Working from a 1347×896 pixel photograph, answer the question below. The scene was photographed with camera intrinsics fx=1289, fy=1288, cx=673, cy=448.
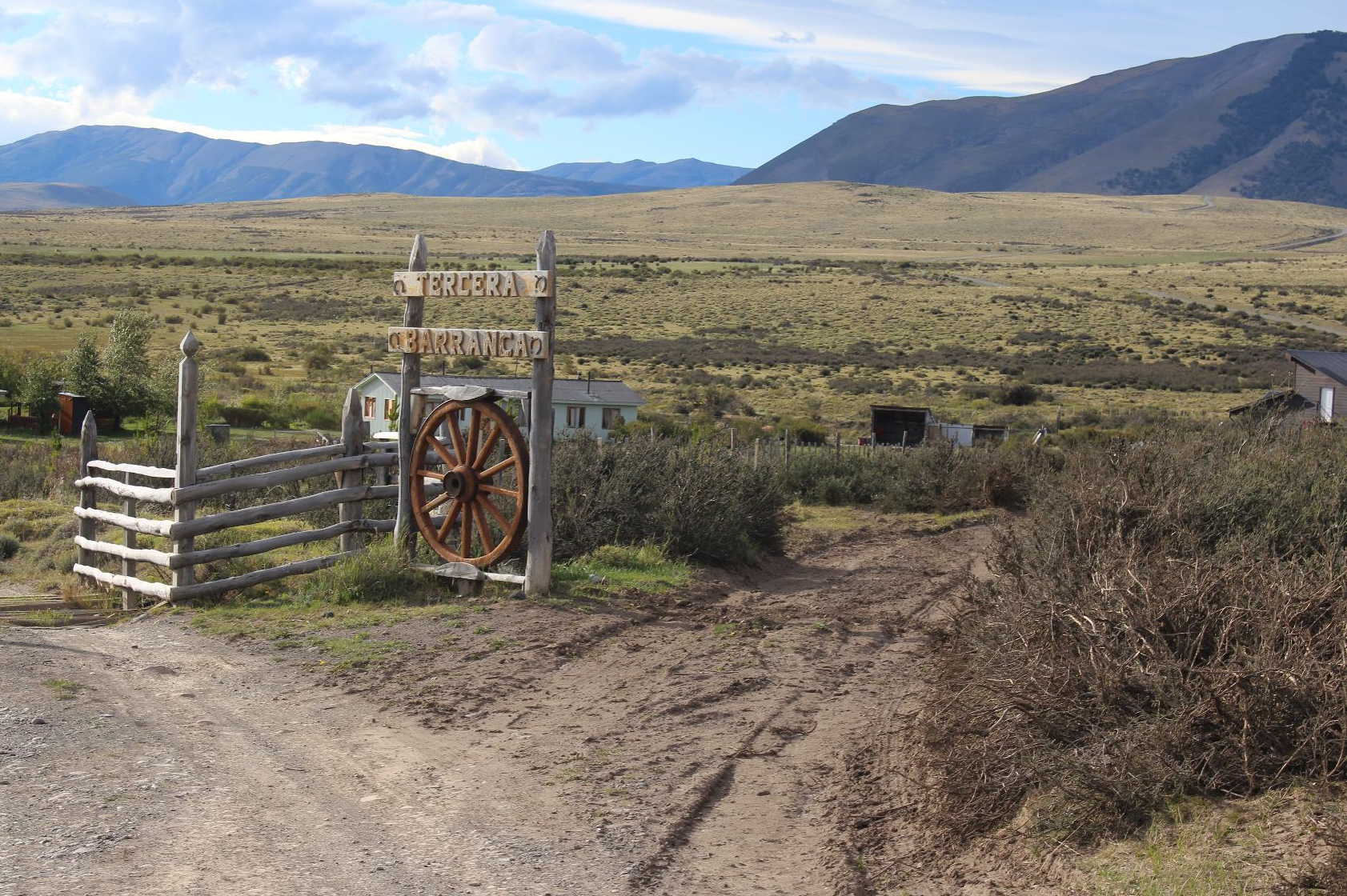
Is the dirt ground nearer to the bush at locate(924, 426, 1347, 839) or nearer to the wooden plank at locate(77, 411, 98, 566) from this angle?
the bush at locate(924, 426, 1347, 839)

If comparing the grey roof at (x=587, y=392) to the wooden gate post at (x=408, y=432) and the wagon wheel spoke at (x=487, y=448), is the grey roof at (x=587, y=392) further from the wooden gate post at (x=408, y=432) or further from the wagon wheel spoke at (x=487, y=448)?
the wagon wheel spoke at (x=487, y=448)

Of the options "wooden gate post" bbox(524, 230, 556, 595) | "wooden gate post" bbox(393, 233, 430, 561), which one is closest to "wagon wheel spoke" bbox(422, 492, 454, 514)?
"wooden gate post" bbox(393, 233, 430, 561)

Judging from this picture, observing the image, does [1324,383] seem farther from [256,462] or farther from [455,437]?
[256,462]

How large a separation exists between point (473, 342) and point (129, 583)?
134 inches

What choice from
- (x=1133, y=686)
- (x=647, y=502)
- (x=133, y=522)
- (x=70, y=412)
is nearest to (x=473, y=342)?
(x=647, y=502)

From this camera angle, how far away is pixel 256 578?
1012 cm

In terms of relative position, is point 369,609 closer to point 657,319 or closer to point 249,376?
point 249,376

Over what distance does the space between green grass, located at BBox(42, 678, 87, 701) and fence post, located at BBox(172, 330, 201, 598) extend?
8.67 ft

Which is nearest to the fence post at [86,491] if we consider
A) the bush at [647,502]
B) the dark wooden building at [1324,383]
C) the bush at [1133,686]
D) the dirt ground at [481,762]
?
the dirt ground at [481,762]

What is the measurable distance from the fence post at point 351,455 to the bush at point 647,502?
1.69 metres

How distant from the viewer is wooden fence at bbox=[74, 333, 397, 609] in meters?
9.70

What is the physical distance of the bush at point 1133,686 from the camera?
15.1 feet

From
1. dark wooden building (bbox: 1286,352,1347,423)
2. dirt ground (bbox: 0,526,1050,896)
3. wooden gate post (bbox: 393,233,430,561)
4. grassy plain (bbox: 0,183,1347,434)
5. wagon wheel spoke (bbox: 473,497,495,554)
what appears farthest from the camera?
grassy plain (bbox: 0,183,1347,434)

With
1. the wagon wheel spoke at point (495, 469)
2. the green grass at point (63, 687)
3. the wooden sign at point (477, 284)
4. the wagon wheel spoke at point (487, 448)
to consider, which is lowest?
the green grass at point (63, 687)
